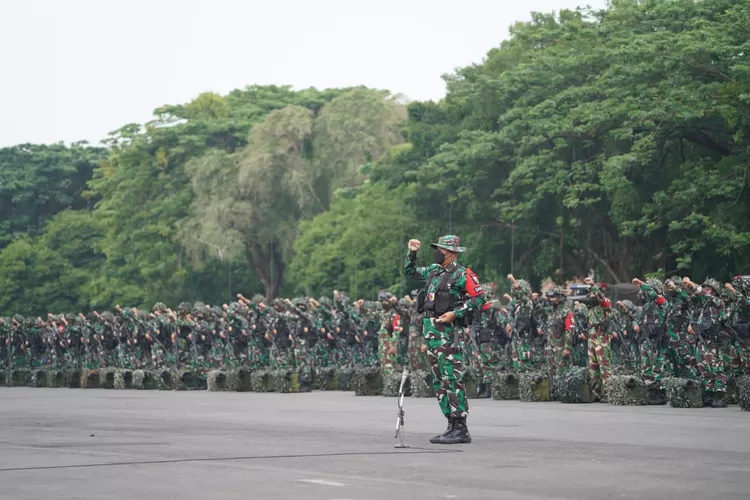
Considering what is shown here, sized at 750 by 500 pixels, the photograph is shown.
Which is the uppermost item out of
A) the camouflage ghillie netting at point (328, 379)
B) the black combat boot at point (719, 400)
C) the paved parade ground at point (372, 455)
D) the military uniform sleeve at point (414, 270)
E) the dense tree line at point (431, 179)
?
the dense tree line at point (431, 179)

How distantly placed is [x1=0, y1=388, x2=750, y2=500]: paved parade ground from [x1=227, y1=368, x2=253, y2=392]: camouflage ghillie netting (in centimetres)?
871

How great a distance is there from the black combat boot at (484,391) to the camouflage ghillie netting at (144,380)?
11382mm

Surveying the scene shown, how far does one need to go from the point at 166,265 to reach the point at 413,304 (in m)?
46.4

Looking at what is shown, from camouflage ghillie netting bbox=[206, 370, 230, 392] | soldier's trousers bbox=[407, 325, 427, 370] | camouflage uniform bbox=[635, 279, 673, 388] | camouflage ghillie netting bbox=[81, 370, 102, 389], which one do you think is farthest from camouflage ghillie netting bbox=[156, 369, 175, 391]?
camouflage uniform bbox=[635, 279, 673, 388]

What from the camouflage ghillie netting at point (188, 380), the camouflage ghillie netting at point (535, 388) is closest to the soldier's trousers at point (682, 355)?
the camouflage ghillie netting at point (535, 388)

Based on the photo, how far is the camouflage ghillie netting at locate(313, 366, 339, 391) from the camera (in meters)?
30.7

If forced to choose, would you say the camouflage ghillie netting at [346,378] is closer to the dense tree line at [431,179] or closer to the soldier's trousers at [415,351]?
the soldier's trousers at [415,351]

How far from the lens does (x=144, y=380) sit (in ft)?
116

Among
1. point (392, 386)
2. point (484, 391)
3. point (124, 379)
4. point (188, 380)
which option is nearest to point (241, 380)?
point (188, 380)

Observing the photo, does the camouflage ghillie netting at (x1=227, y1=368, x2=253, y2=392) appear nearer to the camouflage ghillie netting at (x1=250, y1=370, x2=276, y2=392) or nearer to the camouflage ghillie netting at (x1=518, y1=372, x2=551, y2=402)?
the camouflage ghillie netting at (x1=250, y1=370, x2=276, y2=392)

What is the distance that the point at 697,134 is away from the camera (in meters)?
41.8

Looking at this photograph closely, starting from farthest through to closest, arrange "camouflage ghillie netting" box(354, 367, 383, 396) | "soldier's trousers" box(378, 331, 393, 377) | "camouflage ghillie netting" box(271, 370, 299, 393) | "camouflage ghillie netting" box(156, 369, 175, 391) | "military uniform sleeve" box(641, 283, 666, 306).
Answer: "camouflage ghillie netting" box(156, 369, 175, 391), "camouflage ghillie netting" box(271, 370, 299, 393), "soldier's trousers" box(378, 331, 393, 377), "camouflage ghillie netting" box(354, 367, 383, 396), "military uniform sleeve" box(641, 283, 666, 306)

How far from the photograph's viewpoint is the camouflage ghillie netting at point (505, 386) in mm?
24859

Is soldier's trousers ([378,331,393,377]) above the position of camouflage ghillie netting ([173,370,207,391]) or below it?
above
